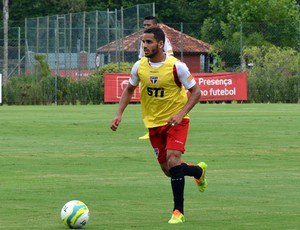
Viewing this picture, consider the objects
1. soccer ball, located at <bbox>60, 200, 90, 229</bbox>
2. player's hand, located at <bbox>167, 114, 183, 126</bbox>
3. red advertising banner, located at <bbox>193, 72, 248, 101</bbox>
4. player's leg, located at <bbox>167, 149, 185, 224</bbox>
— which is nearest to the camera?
soccer ball, located at <bbox>60, 200, 90, 229</bbox>

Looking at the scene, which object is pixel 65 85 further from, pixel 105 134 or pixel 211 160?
pixel 211 160

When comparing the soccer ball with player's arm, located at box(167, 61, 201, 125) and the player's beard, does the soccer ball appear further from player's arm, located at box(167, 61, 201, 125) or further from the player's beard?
the player's beard

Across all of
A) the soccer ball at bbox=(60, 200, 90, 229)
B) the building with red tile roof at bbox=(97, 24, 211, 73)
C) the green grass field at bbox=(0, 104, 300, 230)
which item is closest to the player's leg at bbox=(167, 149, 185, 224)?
the green grass field at bbox=(0, 104, 300, 230)

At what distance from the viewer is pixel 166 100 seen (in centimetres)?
1090

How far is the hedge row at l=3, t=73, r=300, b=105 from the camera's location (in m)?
45.1

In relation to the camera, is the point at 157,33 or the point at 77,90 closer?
the point at 157,33

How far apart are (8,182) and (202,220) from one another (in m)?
4.35

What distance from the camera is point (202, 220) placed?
10352 mm

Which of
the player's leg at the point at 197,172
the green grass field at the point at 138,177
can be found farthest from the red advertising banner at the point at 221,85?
the player's leg at the point at 197,172

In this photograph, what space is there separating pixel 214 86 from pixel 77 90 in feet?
20.6

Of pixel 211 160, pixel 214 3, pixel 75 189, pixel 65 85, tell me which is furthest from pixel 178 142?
pixel 214 3

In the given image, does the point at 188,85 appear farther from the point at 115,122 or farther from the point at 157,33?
the point at 115,122

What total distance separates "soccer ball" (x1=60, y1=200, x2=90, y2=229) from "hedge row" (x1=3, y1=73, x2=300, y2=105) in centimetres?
3508

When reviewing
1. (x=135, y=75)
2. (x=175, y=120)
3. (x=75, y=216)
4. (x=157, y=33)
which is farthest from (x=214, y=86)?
(x=75, y=216)
